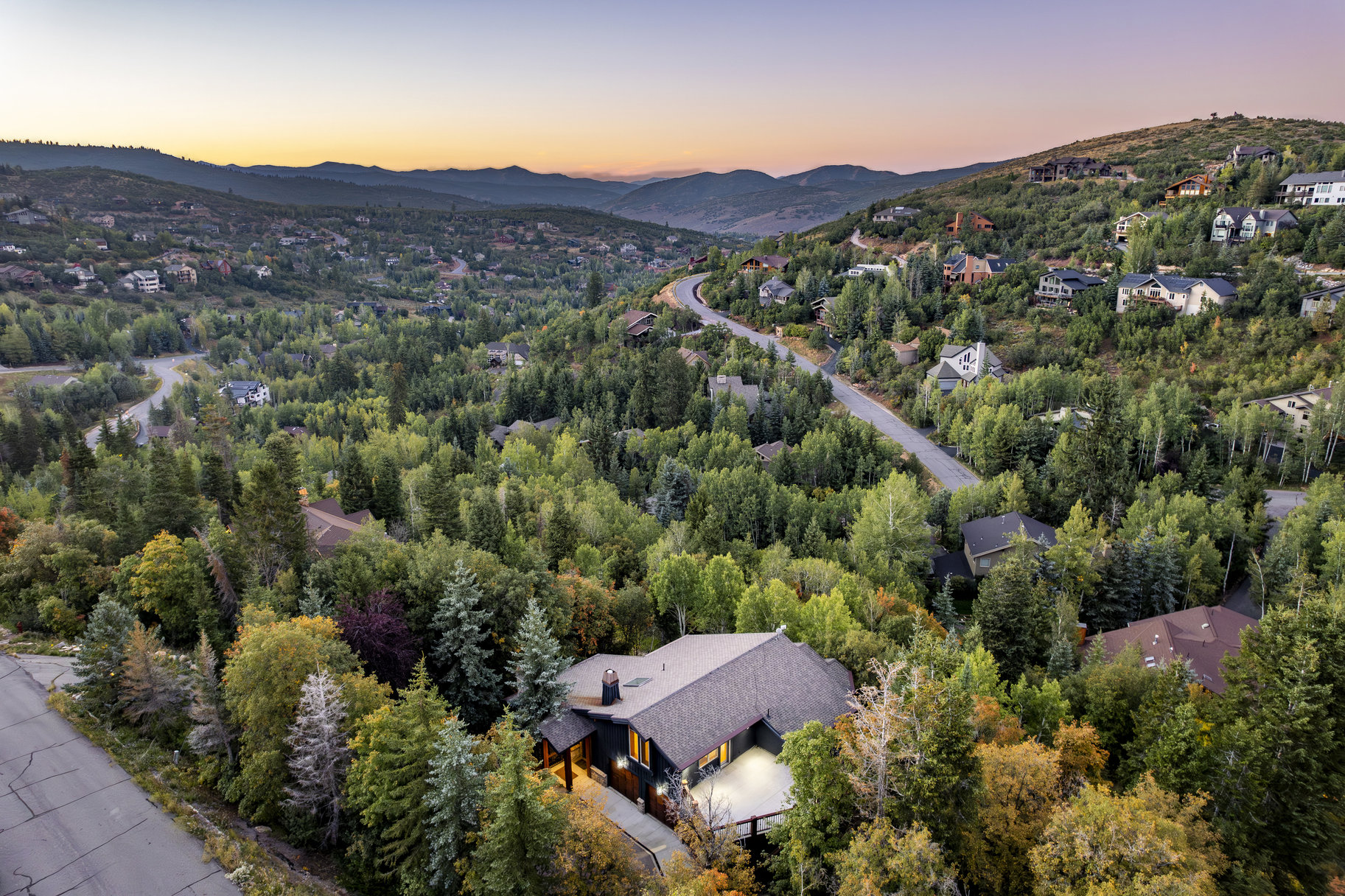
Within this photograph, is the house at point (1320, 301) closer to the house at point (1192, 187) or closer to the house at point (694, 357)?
the house at point (1192, 187)

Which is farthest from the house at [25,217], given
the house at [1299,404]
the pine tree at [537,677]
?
the house at [1299,404]

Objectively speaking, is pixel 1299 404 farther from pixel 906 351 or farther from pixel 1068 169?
pixel 1068 169

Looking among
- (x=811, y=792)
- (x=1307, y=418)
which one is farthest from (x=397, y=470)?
(x=1307, y=418)

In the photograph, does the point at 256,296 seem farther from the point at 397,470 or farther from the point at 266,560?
the point at 266,560

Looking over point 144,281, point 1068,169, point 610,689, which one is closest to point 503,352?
point 144,281

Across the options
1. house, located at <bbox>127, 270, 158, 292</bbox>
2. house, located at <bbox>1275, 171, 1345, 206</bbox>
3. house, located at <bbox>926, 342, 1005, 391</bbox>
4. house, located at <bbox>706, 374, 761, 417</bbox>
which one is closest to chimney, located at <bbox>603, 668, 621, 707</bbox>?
house, located at <bbox>706, 374, 761, 417</bbox>
